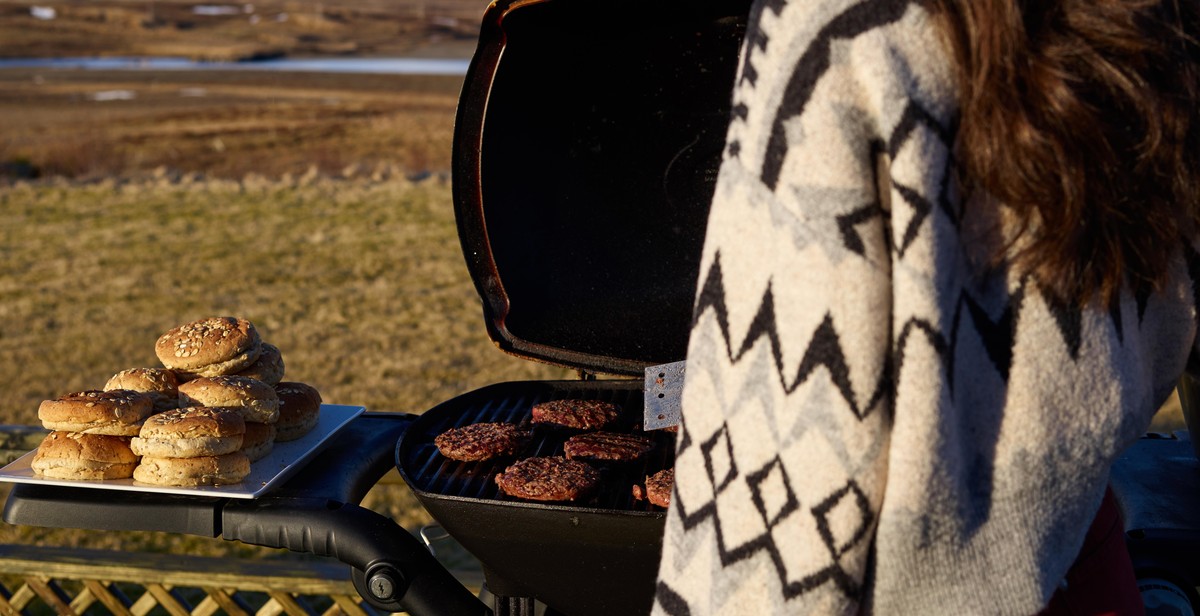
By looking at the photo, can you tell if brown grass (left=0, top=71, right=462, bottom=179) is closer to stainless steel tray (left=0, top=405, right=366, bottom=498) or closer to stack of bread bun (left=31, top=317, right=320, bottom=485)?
stack of bread bun (left=31, top=317, right=320, bottom=485)

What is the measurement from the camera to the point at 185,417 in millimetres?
1871

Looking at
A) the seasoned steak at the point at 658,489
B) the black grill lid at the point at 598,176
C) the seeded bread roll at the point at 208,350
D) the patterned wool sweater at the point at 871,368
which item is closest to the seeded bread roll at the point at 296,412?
the seeded bread roll at the point at 208,350

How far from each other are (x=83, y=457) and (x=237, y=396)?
27cm

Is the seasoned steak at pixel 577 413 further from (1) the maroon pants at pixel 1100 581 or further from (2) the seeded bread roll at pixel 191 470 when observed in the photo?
(1) the maroon pants at pixel 1100 581

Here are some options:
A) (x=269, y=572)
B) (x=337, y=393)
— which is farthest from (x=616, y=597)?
(x=337, y=393)

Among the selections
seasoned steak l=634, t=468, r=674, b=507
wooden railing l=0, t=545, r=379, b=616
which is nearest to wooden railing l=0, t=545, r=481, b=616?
wooden railing l=0, t=545, r=379, b=616

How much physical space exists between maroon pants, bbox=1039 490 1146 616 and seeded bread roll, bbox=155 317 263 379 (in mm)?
1558

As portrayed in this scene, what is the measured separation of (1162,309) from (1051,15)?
0.39m

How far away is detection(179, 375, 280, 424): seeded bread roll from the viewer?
6.46 feet

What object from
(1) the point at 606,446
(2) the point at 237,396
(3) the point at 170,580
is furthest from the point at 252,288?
(1) the point at 606,446

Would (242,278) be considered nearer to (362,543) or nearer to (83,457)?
(83,457)

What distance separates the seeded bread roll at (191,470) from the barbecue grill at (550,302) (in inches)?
1.4

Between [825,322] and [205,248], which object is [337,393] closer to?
[205,248]

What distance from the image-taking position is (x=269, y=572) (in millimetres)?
2822
